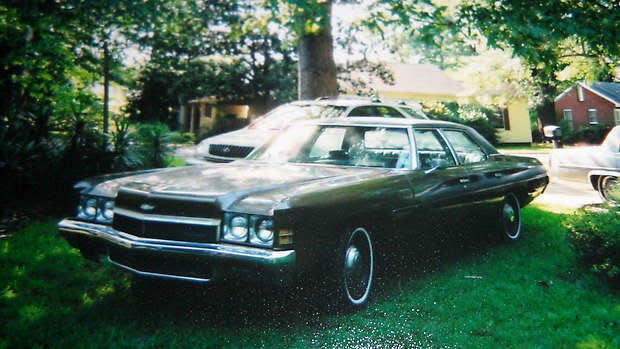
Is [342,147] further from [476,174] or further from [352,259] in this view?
[352,259]

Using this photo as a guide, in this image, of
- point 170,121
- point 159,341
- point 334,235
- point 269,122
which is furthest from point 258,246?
point 170,121

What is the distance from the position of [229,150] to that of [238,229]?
514cm

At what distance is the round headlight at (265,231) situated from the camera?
116 inches

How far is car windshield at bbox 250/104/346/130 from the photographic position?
850 cm

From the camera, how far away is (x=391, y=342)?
10.4 ft

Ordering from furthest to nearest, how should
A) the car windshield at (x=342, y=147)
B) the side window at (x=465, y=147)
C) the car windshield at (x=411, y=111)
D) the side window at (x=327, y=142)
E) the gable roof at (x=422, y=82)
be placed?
the gable roof at (x=422, y=82), the car windshield at (x=411, y=111), the side window at (x=465, y=147), the side window at (x=327, y=142), the car windshield at (x=342, y=147)

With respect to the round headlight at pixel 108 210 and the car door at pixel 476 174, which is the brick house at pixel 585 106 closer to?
the car door at pixel 476 174

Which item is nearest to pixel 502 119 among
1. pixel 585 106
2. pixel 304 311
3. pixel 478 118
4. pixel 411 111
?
pixel 478 118

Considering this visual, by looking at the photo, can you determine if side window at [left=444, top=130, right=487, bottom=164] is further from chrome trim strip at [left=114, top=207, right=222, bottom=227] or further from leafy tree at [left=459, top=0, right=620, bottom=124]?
chrome trim strip at [left=114, top=207, right=222, bottom=227]

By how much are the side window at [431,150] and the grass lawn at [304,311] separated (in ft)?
3.26

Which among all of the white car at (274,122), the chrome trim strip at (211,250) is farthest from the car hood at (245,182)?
the white car at (274,122)

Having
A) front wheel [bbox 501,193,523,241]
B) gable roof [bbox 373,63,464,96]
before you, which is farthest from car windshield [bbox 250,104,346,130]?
gable roof [bbox 373,63,464,96]

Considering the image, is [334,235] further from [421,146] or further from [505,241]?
[505,241]

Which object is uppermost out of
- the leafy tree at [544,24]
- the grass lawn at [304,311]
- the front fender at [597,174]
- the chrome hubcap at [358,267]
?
the leafy tree at [544,24]
